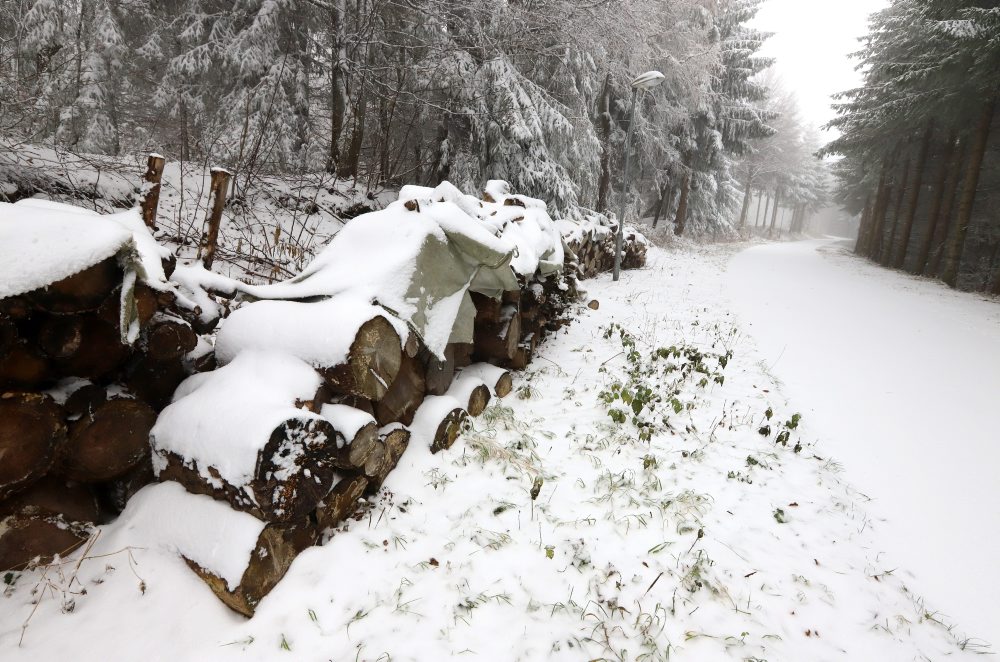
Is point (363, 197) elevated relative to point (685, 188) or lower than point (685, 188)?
lower

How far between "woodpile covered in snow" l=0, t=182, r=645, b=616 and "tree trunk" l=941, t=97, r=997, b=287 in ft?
53.1

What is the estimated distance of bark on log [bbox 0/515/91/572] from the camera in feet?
5.85

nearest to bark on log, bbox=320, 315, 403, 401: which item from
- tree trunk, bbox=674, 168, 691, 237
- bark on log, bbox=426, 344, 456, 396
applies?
bark on log, bbox=426, 344, 456, 396

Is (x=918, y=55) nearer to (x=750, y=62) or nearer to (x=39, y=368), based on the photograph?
(x=750, y=62)

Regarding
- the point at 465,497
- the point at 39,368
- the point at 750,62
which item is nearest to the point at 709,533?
the point at 465,497

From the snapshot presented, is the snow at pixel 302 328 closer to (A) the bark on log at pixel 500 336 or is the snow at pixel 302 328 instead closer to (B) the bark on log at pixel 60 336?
(B) the bark on log at pixel 60 336

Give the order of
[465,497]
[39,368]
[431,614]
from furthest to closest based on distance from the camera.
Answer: [465,497] → [431,614] → [39,368]

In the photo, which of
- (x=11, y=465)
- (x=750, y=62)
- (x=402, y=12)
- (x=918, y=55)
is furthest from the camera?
(x=750, y=62)

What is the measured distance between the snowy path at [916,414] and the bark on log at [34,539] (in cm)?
433

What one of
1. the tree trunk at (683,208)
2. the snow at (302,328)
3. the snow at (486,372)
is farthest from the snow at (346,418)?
the tree trunk at (683,208)

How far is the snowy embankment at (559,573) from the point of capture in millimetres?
1819

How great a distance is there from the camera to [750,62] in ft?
62.7

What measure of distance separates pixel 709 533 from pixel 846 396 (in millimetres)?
3388

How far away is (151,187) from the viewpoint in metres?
2.85
